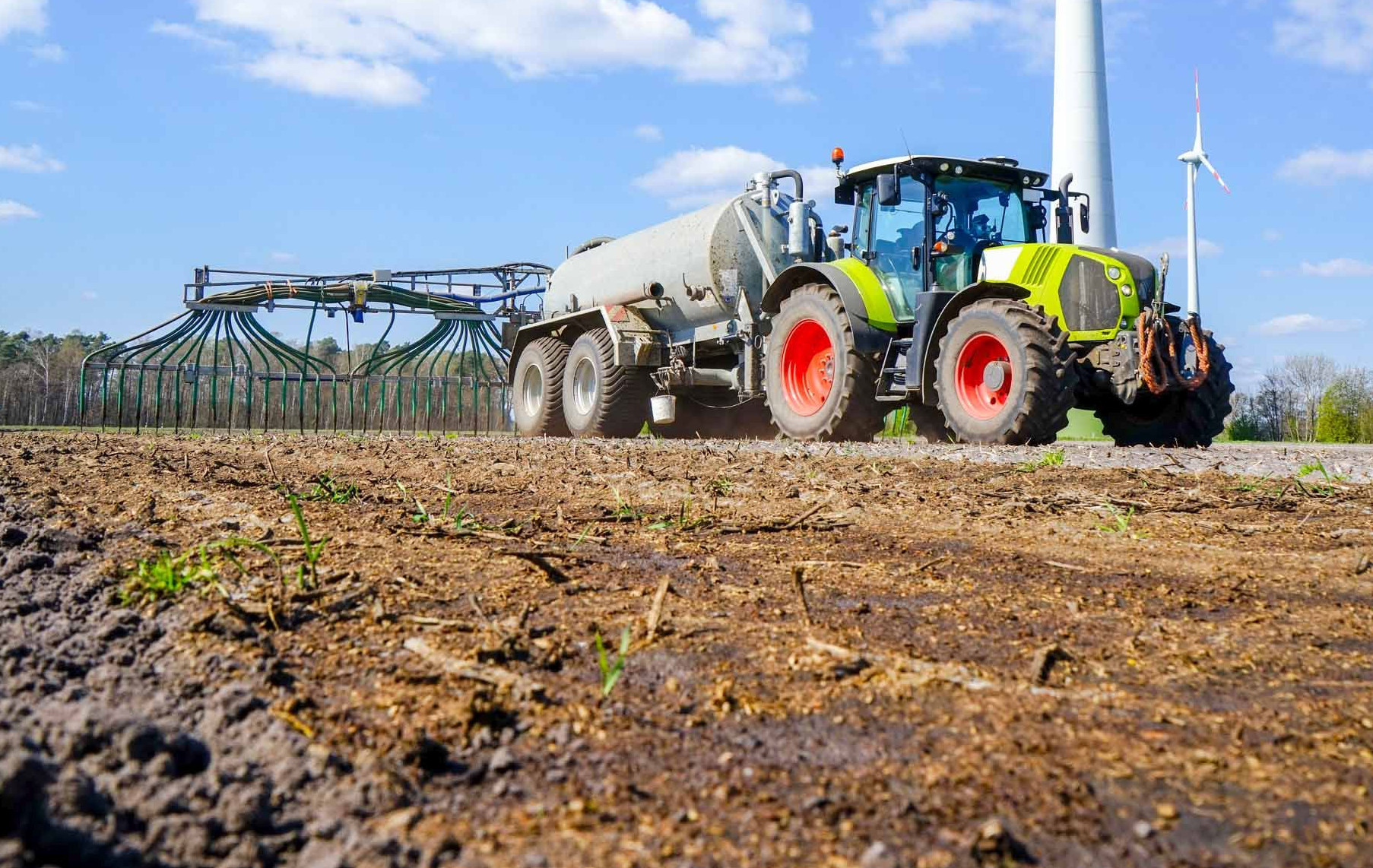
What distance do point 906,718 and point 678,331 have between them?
11.2 m

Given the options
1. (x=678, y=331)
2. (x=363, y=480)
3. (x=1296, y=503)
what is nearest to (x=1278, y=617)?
(x=1296, y=503)

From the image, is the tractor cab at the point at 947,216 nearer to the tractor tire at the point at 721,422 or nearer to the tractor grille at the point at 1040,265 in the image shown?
the tractor grille at the point at 1040,265

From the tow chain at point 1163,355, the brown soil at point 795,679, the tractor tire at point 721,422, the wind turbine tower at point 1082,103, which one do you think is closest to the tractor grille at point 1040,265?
the tow chain at point 1163,355

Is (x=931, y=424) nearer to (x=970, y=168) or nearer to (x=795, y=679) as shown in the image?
(x=970, y=168)

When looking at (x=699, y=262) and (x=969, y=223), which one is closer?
(x=969, y=223)

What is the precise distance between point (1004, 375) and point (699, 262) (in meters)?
4.34

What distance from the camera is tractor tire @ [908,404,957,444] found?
10.2 meters

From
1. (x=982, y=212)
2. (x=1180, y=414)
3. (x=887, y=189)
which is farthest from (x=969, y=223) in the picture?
(x=1180, y=414)

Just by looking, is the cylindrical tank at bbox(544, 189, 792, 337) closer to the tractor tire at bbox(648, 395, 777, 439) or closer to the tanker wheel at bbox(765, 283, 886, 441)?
the tanker wheel at bbox(765, 283, 886, 441)

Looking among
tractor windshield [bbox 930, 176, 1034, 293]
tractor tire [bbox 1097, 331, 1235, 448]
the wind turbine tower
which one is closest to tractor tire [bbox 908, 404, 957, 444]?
tractor windshield [bbox 930, 176, 1034, 293]

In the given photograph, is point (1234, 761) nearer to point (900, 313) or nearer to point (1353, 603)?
point (1353, 603)

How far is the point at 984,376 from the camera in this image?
8.84 meters

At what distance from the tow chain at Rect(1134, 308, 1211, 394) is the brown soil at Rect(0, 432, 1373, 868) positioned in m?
3.97

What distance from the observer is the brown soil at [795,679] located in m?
1.64
